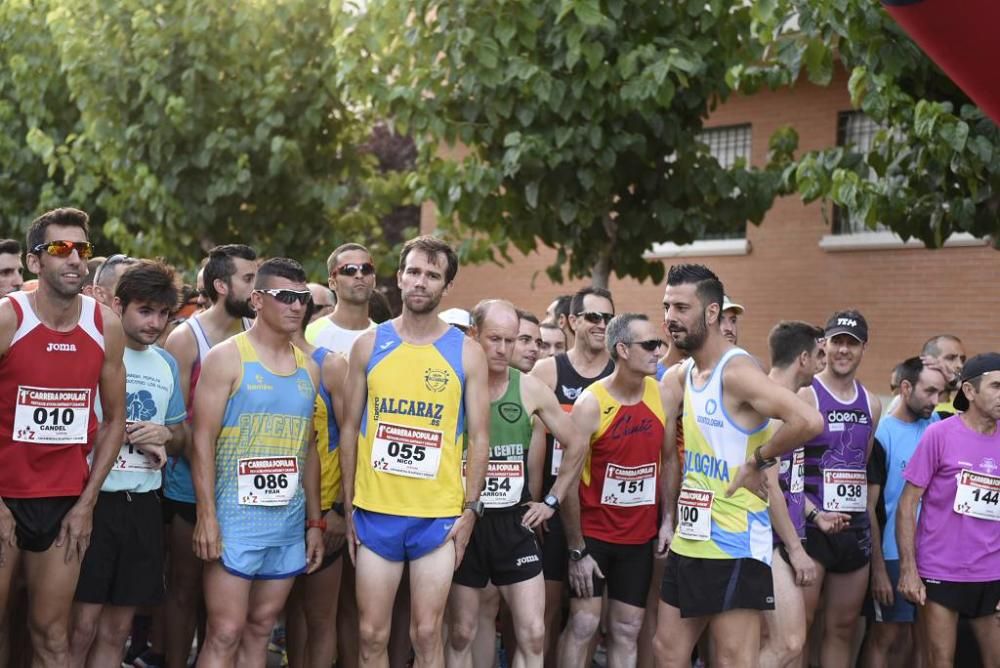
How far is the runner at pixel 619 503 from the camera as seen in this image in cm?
647

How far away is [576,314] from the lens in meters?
7.38

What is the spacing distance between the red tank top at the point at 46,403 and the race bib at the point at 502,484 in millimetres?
1991

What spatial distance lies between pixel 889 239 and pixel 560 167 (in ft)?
17.7

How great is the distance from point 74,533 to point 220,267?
1893 mm

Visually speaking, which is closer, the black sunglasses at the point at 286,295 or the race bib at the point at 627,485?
the black sunglasses at the point at 286,295

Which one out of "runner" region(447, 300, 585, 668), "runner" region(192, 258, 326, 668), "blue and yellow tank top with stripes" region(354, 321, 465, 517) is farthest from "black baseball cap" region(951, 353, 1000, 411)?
"runner" region(192, 258, 326, 668)

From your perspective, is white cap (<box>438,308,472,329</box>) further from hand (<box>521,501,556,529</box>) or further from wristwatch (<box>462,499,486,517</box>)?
wristwatch (<box>462,499,486,517</box>)

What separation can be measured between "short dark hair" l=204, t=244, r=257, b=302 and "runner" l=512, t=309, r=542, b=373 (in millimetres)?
1805

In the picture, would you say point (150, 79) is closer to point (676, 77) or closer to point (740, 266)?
point (676, 77)

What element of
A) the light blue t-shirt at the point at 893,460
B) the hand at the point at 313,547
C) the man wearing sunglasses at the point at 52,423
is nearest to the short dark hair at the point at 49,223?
the man wearing sunglasses at the point at 52,423

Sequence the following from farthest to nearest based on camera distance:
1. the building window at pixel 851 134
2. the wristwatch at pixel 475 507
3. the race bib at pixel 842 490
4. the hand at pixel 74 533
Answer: the building window at pixel 851 134 → the race bib at pixel 842 490 → the wristwatch at pixel 475 507 → the hand at pixel 74 533

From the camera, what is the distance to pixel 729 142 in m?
15.4

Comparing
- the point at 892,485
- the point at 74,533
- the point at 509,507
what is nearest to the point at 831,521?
the point at 892,485

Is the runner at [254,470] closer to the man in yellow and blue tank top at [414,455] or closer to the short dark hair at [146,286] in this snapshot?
the man in yellow and blue tank top at [414,455]
